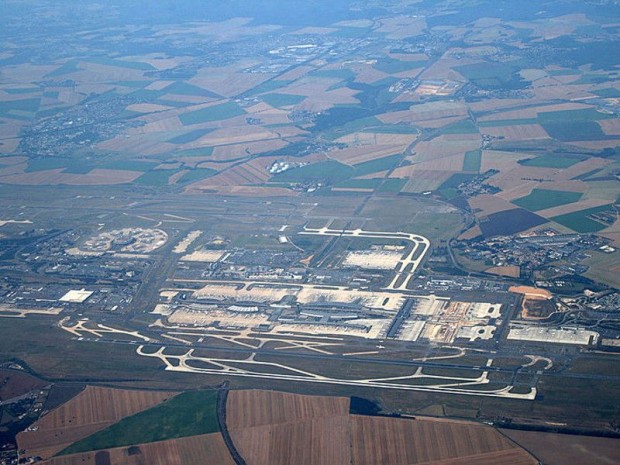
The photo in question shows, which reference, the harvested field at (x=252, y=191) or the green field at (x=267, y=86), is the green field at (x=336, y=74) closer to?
the green field at (x=267, y=86)

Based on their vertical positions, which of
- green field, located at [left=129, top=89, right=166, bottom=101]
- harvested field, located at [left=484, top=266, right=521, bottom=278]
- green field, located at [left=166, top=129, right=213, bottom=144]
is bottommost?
green field, located at [left=129, top=89, right=166, bottom=101]

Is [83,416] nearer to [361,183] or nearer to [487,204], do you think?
[487,204]

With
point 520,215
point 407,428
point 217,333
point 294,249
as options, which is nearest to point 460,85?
point 520,215

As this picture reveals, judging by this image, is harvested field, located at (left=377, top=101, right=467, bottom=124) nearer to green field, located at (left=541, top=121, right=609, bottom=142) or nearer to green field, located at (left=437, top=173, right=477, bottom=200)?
green field, located at (left=541, top=121, right=609, bottom=142)

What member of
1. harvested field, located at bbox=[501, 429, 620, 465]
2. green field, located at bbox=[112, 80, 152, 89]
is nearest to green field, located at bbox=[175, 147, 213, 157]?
green field, located at bbox=[112, 80, 152, 89]

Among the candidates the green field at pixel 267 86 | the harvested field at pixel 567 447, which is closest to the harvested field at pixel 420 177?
the harvested field at pixel 567 447
